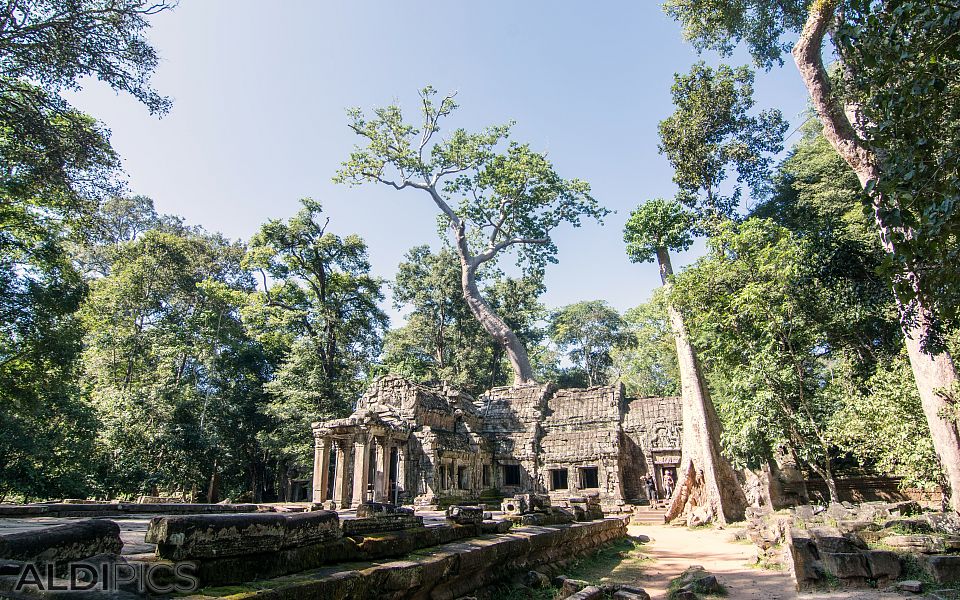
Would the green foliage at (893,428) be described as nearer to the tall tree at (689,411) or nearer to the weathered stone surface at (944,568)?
the tall tree at (689,411)

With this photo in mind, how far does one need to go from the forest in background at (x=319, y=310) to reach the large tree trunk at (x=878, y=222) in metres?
1.23

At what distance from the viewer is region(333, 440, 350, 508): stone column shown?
16.8 m

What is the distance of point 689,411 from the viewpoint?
18.5 m

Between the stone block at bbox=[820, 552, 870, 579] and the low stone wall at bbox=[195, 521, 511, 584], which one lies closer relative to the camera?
the low stone wall at bbox=[195, 521, 511, 584]

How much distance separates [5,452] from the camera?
14.5 meters

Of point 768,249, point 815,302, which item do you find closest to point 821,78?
point 768,249

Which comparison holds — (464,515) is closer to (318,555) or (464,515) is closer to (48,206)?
(318,555)

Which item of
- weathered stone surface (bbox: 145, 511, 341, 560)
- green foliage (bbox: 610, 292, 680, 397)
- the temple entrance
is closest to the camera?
weathered stone surface (bbox: 145, 511, 341, 560)

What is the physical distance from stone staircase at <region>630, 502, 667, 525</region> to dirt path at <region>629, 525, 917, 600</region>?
242cm

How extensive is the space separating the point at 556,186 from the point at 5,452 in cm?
2621

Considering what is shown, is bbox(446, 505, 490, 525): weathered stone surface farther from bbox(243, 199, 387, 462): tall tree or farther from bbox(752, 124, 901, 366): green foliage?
bbox(243, 199, 387, 462): tall tree

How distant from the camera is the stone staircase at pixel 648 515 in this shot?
17.7 meters

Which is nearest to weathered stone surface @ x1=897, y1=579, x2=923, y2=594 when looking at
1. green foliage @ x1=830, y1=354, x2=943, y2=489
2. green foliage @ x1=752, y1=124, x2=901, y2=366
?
green foliage @ x1=830, y1=354, x2=943, y2=489

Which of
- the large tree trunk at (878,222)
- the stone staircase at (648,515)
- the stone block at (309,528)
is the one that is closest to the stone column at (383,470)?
the stone staircase at (648,515)
